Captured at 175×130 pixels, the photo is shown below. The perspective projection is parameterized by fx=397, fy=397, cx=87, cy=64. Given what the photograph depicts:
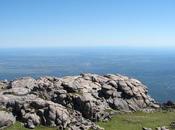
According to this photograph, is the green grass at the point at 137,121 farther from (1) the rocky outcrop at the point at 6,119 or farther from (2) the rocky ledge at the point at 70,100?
(1) the rocky outcrop at the point at 6,119

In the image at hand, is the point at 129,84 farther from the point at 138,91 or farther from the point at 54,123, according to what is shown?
the point at 54,123

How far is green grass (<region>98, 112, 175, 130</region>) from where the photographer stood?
63216 millimetres

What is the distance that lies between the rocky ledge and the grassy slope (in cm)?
140

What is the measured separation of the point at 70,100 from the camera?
66.7m

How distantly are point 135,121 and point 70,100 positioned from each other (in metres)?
11.4

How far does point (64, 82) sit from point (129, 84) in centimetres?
1410

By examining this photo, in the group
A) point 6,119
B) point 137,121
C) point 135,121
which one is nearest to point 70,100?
point 135,121

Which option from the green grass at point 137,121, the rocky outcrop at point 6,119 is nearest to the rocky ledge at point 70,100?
the rocky outcrop at point 6,119

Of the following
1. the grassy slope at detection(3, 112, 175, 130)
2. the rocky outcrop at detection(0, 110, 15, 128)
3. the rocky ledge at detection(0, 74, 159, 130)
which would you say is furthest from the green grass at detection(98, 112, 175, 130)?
the rocky outcrop at detection(0, 110, 15, 128)

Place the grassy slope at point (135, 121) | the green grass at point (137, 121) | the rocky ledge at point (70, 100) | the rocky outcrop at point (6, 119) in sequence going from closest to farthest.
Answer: the rocky outcrop at point (6, 119) → the rocky ledge at point (70, 100) → the grassy slope at point (135, 121) → the green grass at point (137, 121)

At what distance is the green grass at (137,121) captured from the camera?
207ft

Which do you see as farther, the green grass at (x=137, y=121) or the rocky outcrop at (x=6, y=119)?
the green grass at (x=137, y=121)

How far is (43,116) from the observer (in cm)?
6081

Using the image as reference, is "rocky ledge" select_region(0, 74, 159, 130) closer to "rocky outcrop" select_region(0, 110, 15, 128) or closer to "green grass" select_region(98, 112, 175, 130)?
"rocky outcrop" select_region(0, 110, 15, 128)
